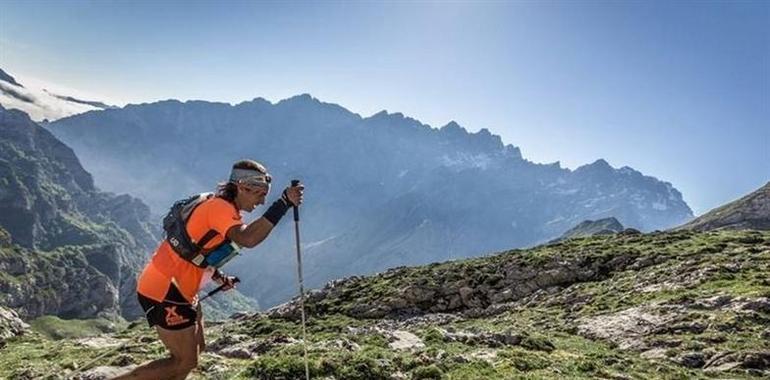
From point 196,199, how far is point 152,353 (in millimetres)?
15126

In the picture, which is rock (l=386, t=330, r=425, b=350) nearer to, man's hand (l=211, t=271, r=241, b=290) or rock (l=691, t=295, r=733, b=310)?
man's hand (l=211, t=271, r=241, b=290)

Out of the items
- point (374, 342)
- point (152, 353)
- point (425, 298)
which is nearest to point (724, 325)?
point (374, 342)

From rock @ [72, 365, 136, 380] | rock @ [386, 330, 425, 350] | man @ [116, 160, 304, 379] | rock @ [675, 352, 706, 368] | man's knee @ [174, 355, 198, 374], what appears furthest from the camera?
rock @ [675, 352, 706, 368]

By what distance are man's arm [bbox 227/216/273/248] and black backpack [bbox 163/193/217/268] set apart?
1.62 feet

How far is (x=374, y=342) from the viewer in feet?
76.6

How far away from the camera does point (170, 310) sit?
9.75 m

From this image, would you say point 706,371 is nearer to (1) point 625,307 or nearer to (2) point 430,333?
(2) point 430,333

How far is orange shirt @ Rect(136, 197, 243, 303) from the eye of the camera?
9.38 meters

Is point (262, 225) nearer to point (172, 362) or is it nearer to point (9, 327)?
point (172, 362)

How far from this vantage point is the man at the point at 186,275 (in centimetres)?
952

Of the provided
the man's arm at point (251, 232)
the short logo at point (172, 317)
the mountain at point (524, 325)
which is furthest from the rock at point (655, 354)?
the short logo at point (172, 317)

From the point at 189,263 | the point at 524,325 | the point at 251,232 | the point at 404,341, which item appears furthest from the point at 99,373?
the point at 524,325

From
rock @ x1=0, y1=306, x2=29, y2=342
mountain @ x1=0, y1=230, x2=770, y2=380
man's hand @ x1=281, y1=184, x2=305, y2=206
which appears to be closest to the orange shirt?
man's hand @ x1=281, y1=184, x2=305, y2=206

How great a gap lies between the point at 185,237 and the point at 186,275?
0.68 m
